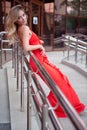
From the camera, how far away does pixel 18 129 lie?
3441mm

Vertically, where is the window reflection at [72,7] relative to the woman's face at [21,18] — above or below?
above

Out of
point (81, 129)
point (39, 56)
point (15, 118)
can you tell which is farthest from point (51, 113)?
point (39, 56)

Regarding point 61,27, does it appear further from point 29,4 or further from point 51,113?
point 51,113

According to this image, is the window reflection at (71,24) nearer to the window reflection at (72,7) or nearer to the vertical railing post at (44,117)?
the window reflection at (72,7)

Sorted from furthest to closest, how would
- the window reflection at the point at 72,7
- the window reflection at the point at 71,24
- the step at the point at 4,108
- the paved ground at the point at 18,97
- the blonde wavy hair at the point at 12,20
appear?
the window reflection at the point at 71,24, the window reflection at the point at 72,7, the step at the point at 4,108, the blonde wavy hair at the point at 12,20, the paved ground at the point at 18,97

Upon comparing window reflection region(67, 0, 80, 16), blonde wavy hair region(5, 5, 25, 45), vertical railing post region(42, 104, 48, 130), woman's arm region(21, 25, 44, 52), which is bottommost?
vertical railing post region(42, 104, 48, 130)

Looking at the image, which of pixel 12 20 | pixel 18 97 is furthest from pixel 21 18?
pixel 18 97

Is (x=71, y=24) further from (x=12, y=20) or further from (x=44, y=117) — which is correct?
(x=44, y=117)

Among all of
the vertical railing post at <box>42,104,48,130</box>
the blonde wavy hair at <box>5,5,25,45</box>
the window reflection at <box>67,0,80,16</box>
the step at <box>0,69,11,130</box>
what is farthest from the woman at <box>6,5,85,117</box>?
the window reflection at <box>67,0,80,16</box>

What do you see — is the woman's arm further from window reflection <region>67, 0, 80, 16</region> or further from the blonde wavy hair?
window reflection <region>67, 0, 80, 16</region>

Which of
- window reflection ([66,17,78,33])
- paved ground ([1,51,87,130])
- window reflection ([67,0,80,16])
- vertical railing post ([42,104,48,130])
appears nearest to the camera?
vertical railing post ([42,104,48,130])

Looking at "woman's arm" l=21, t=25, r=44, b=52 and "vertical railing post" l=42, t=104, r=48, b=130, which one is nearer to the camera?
"vertical railing post" l=42, t=104, r=48, b=130

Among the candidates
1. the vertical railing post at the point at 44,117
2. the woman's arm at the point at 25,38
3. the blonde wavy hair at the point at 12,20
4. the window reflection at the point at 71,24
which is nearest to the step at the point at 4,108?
the woman's arm at the point at 25,38

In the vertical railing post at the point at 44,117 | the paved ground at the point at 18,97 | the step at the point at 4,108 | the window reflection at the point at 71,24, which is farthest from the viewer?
the window reflection at the point at 71,24
